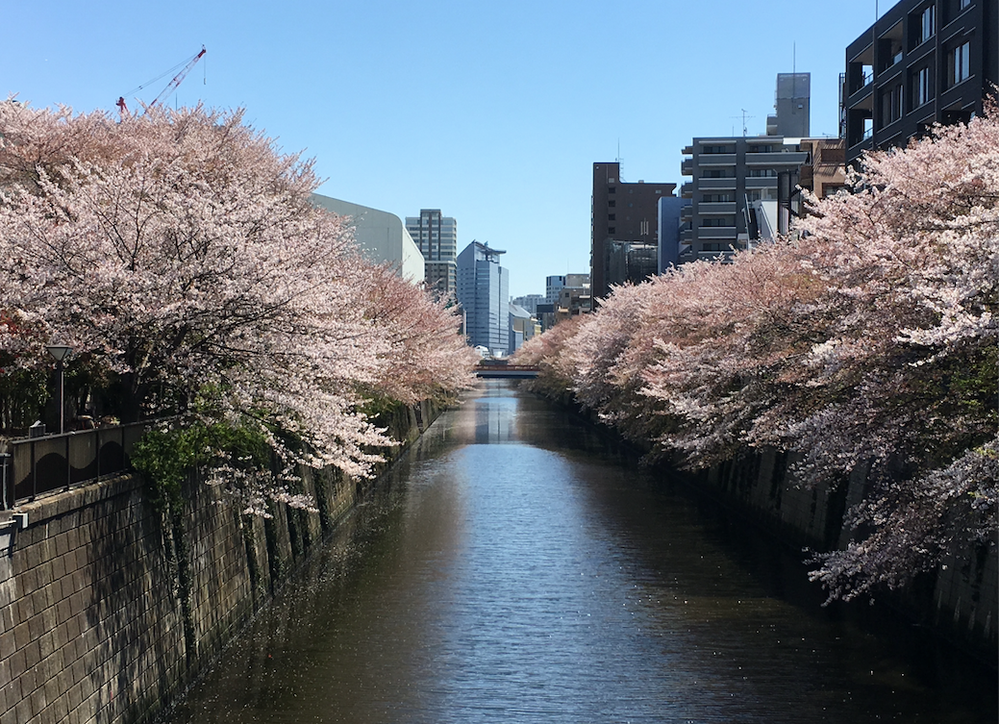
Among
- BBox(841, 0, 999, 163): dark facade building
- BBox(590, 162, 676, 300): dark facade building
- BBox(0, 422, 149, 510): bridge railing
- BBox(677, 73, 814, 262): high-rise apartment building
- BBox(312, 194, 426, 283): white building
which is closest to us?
BBox(0, 422, 149, 510): bridge railing

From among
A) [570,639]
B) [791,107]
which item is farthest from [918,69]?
[791,107]

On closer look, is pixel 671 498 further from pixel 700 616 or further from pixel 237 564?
pixel 237 564

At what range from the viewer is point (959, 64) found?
4203cm

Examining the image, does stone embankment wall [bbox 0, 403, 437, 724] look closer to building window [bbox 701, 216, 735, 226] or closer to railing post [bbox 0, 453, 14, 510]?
railing post [bbox 0, 453, 14, 510]

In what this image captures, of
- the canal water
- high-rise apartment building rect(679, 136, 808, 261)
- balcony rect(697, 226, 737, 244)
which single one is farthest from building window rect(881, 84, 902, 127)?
balcony rect(697, 226, 737, 244)

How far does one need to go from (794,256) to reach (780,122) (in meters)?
107

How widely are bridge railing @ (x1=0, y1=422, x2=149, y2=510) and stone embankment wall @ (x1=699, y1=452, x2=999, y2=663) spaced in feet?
51.8

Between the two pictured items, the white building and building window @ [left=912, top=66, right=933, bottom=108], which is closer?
building window @ [left=912, top=66, right=933, bottom=108]

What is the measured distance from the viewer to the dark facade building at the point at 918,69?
39.6m

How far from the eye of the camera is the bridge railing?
42.5 feet

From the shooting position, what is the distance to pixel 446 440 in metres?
72.2

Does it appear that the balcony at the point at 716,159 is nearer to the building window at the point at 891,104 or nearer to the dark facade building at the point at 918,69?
the dark facade building at the point at 918,69

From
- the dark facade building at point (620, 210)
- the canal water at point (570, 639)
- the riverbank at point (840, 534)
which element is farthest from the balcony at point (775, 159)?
the canal water at point (570, 639)

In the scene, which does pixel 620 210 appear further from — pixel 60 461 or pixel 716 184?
pixel 60 461
